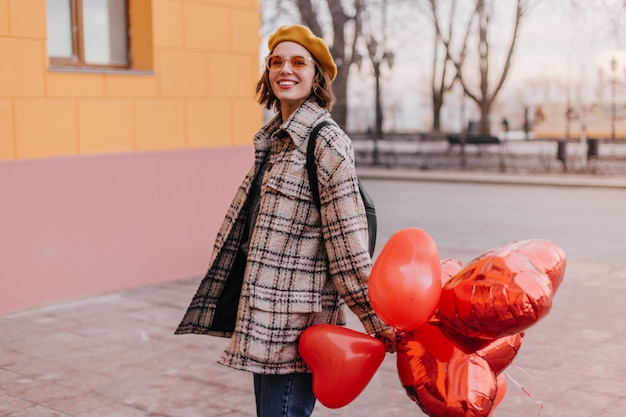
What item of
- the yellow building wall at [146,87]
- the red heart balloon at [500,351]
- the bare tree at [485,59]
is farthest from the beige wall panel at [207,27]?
the bare tree at [485,59]

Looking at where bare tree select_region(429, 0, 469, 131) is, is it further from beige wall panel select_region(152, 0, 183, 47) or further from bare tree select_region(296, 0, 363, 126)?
beige wall panel select_region(152, 0, 183, 47)

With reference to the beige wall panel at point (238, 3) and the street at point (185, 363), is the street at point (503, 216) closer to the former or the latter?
the street at point (185, 363)

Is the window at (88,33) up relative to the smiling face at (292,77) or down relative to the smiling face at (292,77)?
up

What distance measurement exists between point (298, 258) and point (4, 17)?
475cm

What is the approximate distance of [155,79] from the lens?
26.0 feet

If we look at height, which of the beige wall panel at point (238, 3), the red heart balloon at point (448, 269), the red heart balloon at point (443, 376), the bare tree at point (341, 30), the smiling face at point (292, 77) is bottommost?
the red heart balloon at point (443, 376)

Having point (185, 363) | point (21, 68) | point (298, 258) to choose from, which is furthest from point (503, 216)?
point (298, 258)

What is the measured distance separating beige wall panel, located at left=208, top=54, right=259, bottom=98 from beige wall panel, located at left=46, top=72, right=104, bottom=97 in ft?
4.13

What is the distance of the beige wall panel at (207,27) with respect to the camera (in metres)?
8.16

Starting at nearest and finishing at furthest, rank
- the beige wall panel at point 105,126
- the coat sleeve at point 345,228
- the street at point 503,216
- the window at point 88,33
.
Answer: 1. the coat sleeve at point 345,228
2. the beige wall panel at point 105,126
3. the window at point 88,33
4. the street at point 503,216

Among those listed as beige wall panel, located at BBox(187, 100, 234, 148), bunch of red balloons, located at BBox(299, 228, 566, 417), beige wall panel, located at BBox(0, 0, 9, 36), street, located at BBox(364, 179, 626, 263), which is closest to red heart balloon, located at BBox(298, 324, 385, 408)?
bunch of red balloons, located at BBox(299, 228, 566, 417)

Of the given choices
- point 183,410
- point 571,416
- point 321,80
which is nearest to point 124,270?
point 183,410

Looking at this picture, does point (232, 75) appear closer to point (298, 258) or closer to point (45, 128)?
point (45, 128)

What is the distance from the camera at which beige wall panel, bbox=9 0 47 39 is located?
6.83m
